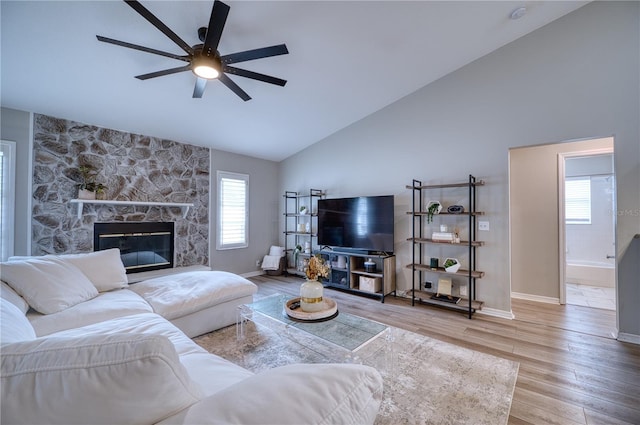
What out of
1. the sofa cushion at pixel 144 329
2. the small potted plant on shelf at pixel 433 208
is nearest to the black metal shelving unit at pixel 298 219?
the small potted plant on shelf at pixel 433 208

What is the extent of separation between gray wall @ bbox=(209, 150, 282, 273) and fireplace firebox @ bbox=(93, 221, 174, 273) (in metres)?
0.76

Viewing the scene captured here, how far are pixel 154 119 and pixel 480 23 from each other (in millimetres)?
4421

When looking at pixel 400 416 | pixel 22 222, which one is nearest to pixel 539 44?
pixel 400 416

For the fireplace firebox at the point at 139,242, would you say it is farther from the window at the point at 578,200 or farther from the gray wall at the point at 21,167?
the window at the point at 578,200

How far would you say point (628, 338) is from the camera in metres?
2.70

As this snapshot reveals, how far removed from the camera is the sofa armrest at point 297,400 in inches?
22.6

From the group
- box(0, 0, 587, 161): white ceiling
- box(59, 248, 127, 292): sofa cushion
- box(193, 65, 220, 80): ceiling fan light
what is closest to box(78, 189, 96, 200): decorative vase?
box(0, 0, 587, 161): white ceiling

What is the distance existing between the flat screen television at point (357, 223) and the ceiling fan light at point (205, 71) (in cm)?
278

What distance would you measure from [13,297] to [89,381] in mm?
2042

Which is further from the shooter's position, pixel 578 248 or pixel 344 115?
pixel 578 248

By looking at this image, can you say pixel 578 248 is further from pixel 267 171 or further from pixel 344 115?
pixel 267 171

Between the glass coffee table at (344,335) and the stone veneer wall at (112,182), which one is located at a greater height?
the stone veneer wall at (112,182)

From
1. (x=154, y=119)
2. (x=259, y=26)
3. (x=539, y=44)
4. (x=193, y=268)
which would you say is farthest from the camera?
(x=193, y=268)

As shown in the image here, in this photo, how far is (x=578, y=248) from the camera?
192 inches
